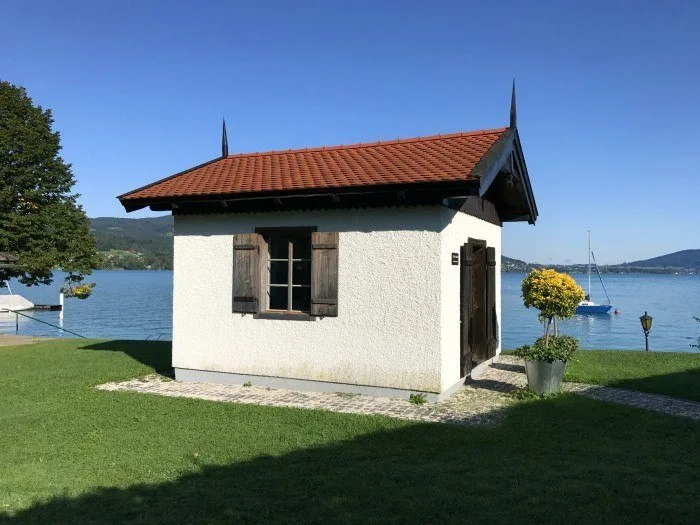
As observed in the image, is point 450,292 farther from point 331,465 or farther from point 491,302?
point 331,465

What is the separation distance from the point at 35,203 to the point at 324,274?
1584cm

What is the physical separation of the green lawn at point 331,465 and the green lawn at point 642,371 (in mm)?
1938

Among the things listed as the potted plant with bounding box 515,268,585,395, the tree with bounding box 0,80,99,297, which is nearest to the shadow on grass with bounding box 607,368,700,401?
the potted plant with bounding box 515,268,585,395

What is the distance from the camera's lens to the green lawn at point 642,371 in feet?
29.1

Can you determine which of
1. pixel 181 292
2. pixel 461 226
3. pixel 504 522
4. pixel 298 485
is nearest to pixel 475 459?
pixel 504 522

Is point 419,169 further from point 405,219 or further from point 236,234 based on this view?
point 236,234

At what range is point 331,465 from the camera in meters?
5.17

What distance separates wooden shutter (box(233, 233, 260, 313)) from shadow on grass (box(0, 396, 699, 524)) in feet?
12.1

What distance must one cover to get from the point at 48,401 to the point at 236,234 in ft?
12.8

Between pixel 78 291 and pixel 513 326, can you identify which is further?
pixel 513 326

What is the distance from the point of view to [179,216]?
9.72 meters

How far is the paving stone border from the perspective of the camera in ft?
23.7

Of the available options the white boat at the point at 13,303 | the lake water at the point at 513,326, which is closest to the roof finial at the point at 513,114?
the lake water at the point at 513,326

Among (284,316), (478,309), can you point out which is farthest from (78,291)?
(478,309)
